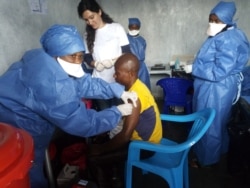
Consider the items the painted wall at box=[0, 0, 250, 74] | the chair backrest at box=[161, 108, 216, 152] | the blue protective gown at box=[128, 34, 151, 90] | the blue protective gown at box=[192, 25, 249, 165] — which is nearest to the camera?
the chair backrest at box=[161, 108, 216, 152]

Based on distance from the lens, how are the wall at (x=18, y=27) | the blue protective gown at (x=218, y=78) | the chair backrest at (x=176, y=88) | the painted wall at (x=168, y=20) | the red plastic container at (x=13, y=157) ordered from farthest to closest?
the painted wall at (x=168, y=20)
the chair backrest at (x=176, y=88)
the blue protective gown at (x=218, y=78)
the wall at (x=18, y=27)
the red plastic container at (x=13, y=157)

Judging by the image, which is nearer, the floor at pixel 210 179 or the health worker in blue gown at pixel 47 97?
the health worker in blue gown at pixel 47 97

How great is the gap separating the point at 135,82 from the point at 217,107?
82 centimetres

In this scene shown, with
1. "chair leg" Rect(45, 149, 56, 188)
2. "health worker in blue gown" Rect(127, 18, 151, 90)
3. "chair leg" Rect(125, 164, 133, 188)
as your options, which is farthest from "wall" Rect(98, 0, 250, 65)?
"chair leg" Rect(45, 149, 56, 188)

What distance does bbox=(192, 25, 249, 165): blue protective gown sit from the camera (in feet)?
6.00

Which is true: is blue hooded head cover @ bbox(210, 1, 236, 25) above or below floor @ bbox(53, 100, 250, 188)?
above

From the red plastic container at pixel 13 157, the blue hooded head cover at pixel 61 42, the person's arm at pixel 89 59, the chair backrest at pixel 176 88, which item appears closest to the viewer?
the red plastic container at pixel 13 157

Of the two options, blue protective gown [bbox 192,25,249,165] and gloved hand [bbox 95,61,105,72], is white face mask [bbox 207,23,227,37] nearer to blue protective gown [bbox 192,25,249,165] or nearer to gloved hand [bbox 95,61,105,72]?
blue protective gown [bbox 192,25,249,165]

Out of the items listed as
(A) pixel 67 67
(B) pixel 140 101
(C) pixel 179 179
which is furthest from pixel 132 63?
→ (C) pixel 179 179

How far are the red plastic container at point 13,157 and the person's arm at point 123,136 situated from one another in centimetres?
68

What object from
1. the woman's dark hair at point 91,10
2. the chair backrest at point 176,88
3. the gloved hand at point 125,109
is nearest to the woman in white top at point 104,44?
the woman's dark hair at point 91,10

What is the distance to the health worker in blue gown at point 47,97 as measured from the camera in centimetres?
104

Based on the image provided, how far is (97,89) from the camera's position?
1522mm

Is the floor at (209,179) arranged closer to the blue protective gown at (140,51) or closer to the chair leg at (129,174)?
the chair leg at (129,174)
